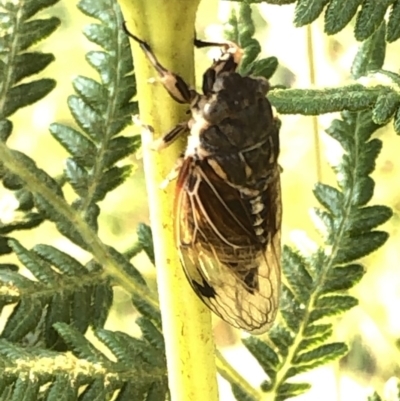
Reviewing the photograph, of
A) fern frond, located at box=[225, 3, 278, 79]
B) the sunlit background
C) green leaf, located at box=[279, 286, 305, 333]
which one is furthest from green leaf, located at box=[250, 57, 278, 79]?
the sunlit background

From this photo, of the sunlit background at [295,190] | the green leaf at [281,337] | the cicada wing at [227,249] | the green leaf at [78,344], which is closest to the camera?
the cicada wing at [227,249]

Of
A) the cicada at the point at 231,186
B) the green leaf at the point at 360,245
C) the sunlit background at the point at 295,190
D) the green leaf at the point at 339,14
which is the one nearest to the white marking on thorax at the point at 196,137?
the cicada at the point at 231,186

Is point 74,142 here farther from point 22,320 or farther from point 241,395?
point 241,395

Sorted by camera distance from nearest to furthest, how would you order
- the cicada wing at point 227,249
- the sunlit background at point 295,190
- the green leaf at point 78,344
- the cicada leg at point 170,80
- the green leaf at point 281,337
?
the cicada leg at point 170,80, the cicada wing at point 227,249, the green leaf at point 78,344, the green leaf at point 281,337, the sunlit background at point 295,190

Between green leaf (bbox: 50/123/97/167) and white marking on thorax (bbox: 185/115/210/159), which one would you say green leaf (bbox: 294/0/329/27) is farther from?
green leaf (bbox: 50/123/97/167)

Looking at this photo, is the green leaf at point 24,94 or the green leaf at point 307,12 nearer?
the green leaf at point 307,12

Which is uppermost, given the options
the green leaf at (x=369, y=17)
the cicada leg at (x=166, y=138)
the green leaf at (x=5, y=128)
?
the green leaf at (x=5, y=128)

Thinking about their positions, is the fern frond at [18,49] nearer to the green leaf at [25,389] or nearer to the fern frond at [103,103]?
the fern frond at [103,103]
